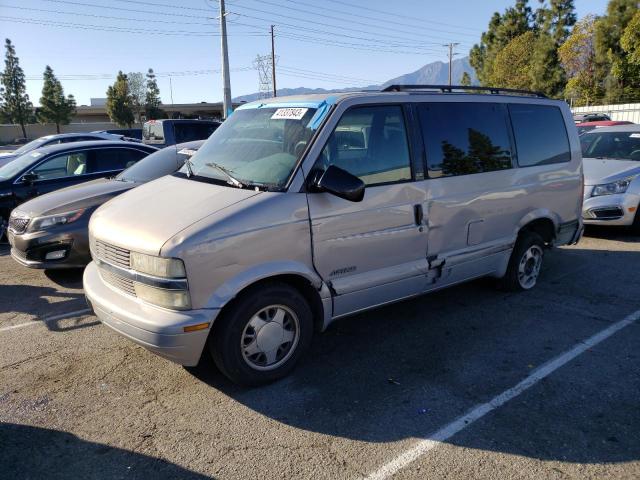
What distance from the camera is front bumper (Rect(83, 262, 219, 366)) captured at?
124 inches

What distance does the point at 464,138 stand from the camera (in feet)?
15.1

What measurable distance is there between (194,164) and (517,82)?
49554mm

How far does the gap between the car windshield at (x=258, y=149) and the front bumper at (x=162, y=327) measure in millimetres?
1074

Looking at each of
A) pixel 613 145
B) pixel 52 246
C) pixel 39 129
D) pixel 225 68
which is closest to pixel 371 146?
pixel 52 246

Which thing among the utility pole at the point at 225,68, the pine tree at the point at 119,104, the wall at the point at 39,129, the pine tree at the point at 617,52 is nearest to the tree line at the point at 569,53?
the pine tree at the point at 617,52

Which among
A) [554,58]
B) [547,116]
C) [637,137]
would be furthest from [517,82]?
[547,116]

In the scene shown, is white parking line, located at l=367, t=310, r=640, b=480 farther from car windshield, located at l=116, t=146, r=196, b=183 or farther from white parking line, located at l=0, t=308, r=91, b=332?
car windshield, located at l=116, t=146, r=196, b=183

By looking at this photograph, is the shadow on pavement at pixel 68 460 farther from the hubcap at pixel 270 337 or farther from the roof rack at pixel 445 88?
the roof rack at pixel 445 88

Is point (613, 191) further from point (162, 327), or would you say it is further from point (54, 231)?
point (54, 231)

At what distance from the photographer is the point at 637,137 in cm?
871

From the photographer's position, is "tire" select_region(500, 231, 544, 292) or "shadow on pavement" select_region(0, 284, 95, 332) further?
"tire" select_region(500, 231, 544, 292)

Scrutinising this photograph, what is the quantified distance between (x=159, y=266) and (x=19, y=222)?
13.1ft

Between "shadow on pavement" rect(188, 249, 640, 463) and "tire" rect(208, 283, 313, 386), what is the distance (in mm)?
168

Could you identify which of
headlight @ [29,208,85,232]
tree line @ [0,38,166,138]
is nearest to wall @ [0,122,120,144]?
tree line @ [0,38,166,138]
